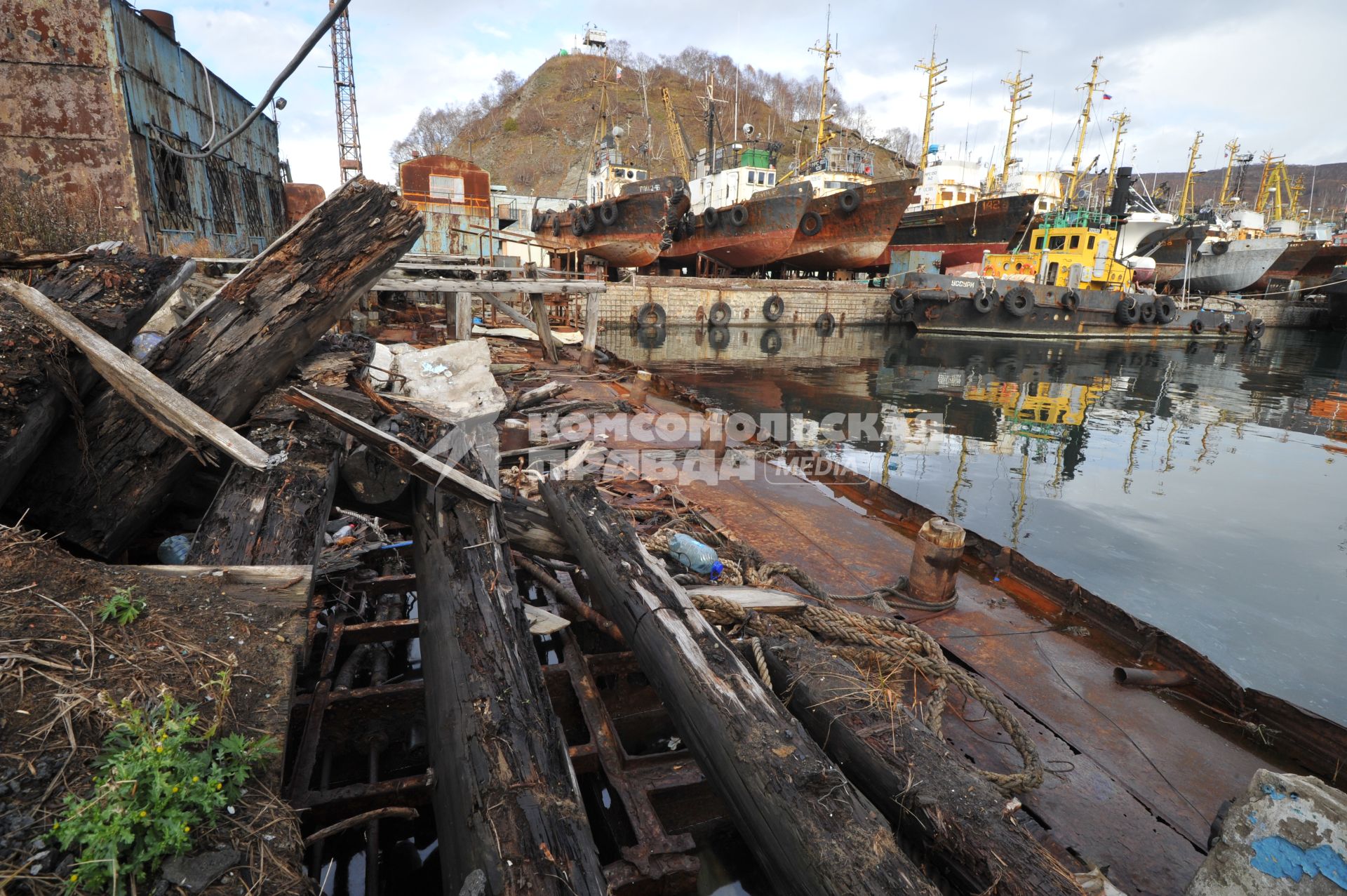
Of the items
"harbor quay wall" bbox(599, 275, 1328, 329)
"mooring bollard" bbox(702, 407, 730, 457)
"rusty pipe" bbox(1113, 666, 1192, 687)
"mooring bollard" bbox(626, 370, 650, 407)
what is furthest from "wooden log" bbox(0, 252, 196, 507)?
"harbor quay wall" bbox(599, 275, 1328, 329)

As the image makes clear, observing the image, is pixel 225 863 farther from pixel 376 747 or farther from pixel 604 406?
pixel 604 406

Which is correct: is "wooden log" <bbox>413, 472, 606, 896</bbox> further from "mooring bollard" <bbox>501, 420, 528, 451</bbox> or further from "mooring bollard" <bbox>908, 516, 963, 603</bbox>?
"mooring bollard" <bbox>501, 420, 528, 451</bbox>

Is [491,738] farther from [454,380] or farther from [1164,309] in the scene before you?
[1164,309]

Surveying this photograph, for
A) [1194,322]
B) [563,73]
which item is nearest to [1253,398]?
[1194,322]

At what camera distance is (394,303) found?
19594 mm

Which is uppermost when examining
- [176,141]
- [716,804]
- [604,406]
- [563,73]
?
[563,73]

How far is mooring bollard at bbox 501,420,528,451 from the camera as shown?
7.01 meters

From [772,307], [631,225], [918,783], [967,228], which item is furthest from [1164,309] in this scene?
[918,783]

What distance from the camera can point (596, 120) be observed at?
65.6m

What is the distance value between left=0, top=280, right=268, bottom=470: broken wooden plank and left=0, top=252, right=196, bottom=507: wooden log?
17cm

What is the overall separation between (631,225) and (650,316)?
4.03 metres

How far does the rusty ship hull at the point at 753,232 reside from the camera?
87.4 feet

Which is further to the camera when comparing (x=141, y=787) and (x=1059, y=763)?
(x=1059, y=763)

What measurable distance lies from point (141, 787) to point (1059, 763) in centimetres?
366
